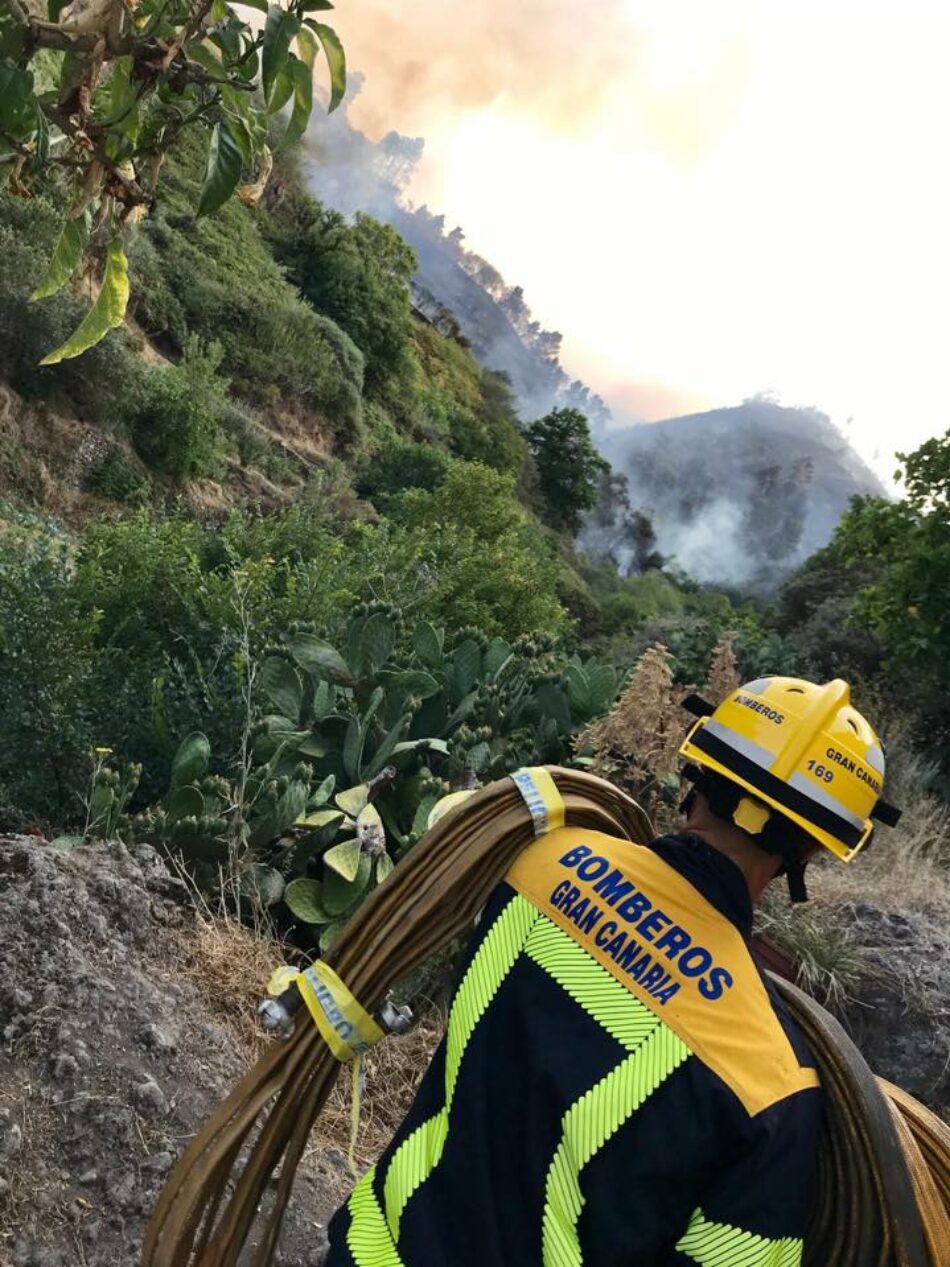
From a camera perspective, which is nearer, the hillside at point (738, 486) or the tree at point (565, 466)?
the tree at point (565, 466)

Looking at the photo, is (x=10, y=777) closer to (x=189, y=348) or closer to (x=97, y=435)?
(x=97, y=435)

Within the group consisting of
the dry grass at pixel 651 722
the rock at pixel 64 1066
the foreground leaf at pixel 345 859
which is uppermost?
the dry grass at pixel 651 722

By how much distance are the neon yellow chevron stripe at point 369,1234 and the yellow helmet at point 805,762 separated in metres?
0.83

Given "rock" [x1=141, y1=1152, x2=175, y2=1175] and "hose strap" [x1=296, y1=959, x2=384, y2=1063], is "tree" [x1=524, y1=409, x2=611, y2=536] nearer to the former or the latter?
"rock" [x1=141, y1=1152, x2=175, y2=1175]

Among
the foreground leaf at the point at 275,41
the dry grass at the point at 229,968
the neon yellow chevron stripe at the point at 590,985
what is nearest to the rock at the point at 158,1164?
the dry grass at the point at 229,968

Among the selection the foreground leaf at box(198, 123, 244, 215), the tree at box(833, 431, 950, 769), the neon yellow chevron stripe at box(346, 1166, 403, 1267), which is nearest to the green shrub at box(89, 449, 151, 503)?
the tree at box(833, 431, 950, 769)

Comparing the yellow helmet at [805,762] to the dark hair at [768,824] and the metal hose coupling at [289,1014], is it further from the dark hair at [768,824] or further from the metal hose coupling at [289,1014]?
the metal hose coupling at [289,1014]

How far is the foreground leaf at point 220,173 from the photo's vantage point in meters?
1.38

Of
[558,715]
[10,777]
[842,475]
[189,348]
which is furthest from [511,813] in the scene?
[842,475]

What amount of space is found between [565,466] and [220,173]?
2015 inches

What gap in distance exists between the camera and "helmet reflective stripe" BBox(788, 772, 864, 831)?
1475 mm

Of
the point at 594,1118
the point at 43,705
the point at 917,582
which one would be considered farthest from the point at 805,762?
the point at 917,582

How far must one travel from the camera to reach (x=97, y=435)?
17984 mm

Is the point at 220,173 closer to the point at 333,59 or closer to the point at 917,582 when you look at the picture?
the point at 333,59
